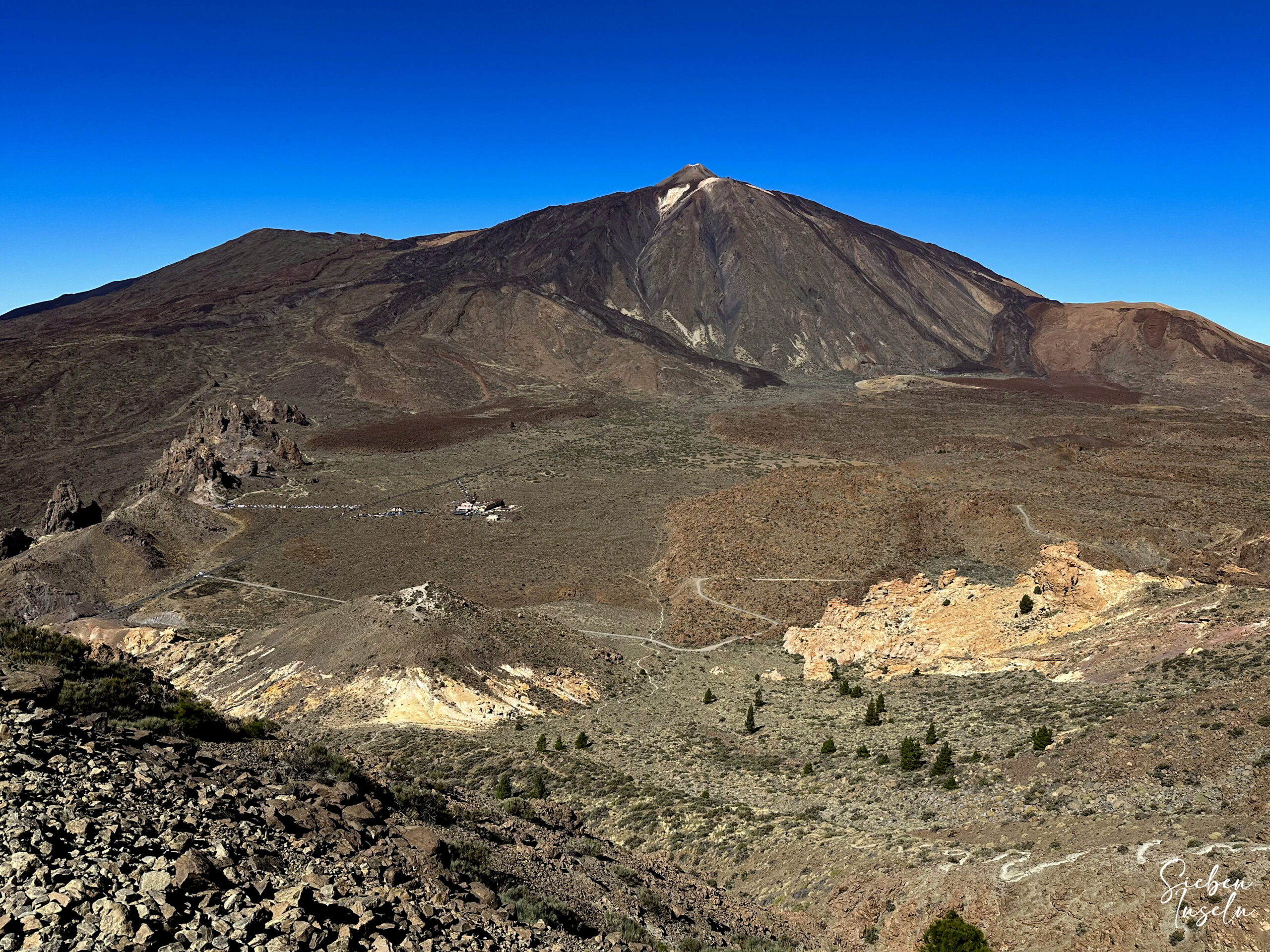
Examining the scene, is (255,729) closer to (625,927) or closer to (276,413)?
(625,927)

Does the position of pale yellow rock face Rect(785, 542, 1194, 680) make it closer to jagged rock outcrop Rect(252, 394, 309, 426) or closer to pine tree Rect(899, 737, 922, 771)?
pine tree Rect(899, 737, 922, 771)

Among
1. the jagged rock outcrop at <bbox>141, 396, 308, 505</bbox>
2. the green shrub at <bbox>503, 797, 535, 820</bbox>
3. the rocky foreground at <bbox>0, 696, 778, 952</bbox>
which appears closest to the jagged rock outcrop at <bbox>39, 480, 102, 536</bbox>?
the jagged rock outcrop at <bbox>141, 396, 308, 505</bbox>

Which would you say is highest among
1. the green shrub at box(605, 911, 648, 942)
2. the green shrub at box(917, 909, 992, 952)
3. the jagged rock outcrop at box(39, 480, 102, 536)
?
the jagged rock outcrop at box(39, 480, 102, 536)

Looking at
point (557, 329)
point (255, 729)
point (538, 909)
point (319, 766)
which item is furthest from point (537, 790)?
point (557, 329)

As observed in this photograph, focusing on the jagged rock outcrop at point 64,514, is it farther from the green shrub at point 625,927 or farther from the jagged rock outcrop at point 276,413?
the green shrub at point 625,927

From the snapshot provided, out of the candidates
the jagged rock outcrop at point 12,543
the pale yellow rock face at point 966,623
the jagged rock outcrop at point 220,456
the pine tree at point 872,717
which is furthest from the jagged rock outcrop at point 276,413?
the pine tree at point 872,717
